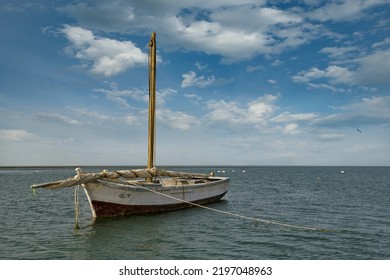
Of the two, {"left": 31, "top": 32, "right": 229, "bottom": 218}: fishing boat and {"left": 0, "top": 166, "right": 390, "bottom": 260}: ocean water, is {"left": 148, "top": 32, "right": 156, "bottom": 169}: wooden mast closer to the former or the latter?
{"left": 31, "top": 32, "right": 229, "bottom": 218}: fishing boat

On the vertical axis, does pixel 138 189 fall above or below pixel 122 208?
above

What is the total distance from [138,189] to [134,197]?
0.68 metres

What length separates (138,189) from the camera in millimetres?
20609

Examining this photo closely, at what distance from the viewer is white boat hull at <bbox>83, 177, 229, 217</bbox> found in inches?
766

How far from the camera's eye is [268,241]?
15.8 meters

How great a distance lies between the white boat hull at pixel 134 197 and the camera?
19.5 meters

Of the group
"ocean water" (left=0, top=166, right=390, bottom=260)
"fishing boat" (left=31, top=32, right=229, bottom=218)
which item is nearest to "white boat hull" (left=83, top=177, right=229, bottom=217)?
"fishing boat" (left=31, top=32, right=229, bottom=218)

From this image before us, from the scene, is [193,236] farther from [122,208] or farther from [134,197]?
[122,208]

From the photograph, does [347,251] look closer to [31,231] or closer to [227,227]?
[227,227]

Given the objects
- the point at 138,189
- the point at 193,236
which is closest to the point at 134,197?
the point at 138,189

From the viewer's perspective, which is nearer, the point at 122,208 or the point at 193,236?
the point at 193,236

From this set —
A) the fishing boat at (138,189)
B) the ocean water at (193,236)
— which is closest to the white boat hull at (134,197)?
the fishing boat at (138,189)

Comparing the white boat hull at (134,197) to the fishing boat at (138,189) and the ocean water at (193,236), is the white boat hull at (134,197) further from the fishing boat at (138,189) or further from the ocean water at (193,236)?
the ocean water at (193,236)

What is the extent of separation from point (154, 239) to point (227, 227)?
490cm
